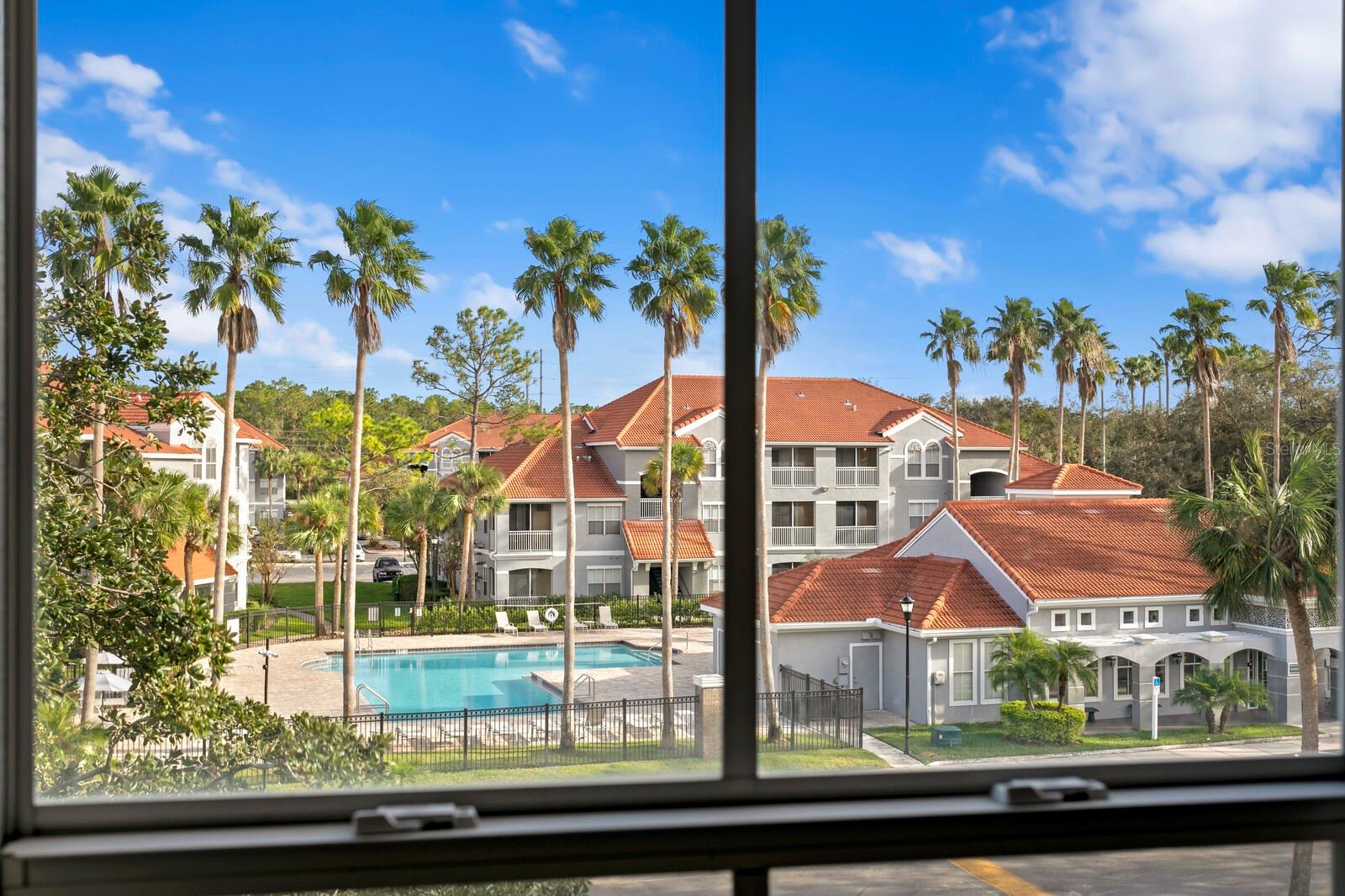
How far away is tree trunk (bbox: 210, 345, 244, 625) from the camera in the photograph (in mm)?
3411

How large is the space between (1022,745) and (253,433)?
10.9ft

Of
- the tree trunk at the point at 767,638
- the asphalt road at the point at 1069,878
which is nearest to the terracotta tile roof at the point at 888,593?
the tree trunk at the point at 767,638

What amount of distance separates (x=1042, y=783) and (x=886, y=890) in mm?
865

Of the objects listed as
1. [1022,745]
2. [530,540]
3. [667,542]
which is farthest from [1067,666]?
[530,540]

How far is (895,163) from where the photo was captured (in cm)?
566

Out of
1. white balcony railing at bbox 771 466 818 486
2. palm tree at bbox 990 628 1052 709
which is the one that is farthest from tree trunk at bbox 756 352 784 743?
palm tree at bbox 990 628 1052 709

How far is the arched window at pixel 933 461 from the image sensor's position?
13.1 feet

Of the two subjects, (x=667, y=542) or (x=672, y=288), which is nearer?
(x=667, y=542)

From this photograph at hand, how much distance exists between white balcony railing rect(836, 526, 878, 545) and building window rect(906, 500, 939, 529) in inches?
8.5

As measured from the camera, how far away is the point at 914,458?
14.0 feet

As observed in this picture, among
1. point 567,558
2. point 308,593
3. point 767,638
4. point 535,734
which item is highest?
point 567,558

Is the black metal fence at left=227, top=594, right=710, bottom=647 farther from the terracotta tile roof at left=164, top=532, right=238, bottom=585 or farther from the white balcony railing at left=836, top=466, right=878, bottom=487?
the white balcony railing at left=836, top=466, right=878, bottom=487

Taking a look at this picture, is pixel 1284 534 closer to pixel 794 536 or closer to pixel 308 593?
pixel 794 536

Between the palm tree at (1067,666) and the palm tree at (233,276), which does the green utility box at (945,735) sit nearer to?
the palm tree at (1067,666)
